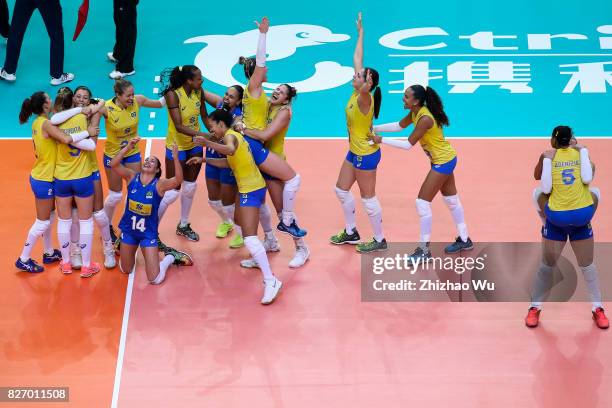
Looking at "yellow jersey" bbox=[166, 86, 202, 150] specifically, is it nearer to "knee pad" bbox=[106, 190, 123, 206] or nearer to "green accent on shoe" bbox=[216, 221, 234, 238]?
"knee pad" bbox=[106, 190, 123, 206]

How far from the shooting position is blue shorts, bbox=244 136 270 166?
1060 cm

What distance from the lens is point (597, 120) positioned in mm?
14180

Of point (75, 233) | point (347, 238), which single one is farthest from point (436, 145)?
point (75, 233)

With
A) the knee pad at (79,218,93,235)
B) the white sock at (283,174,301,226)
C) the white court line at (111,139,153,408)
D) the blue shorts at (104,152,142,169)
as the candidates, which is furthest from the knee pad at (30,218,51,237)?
the white sock at (283,174,301,226)

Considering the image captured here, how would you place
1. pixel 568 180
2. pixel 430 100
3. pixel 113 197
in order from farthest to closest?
pixel 113 197, pixel 430 100, pixel 568 180

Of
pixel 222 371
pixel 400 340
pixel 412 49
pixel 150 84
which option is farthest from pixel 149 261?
pixel 412 49

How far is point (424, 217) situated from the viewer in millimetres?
10992

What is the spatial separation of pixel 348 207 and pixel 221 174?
1.53 m

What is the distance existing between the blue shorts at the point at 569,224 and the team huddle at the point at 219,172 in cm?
2

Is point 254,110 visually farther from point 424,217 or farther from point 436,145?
point 424,217

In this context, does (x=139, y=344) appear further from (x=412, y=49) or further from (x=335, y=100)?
(x=412, y=49)

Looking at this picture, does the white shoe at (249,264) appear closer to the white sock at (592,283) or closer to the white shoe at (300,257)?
the white shoe at (300,257)

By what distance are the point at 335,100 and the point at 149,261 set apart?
508 centimetres

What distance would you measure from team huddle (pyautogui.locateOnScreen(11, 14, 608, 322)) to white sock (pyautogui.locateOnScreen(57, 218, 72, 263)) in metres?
0.01
